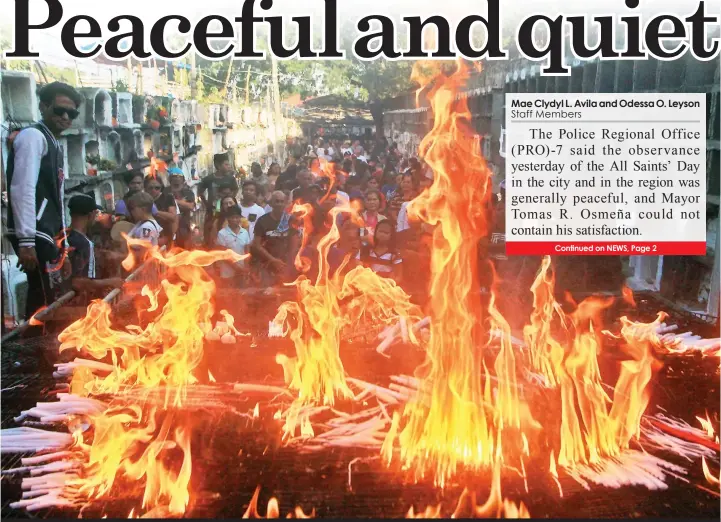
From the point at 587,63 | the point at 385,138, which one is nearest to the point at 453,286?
the point at 385,138

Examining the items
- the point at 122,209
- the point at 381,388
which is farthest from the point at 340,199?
the point at 122,209

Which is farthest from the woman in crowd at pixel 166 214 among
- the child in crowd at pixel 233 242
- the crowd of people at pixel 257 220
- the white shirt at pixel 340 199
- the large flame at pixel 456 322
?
the large flame at pixel 456 322

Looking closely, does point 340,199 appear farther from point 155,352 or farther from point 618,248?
point 618,248

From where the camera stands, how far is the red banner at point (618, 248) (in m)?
3.66

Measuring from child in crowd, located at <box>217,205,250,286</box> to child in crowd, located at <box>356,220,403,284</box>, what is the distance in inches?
25.5

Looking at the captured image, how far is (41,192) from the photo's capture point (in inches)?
144

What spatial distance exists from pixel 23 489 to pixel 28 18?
2.43 metres

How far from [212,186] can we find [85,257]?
0.80 metres

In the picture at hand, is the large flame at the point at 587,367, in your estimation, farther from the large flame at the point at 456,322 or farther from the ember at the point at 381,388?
the large flame at the point at 456,322

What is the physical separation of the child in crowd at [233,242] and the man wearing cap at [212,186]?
0.07m

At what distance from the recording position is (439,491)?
3.50m

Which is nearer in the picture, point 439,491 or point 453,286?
point 439,491

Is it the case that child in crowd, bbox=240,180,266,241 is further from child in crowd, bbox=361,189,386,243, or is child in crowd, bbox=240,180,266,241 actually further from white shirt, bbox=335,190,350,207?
child in crowd, bbox=361,189,386,243

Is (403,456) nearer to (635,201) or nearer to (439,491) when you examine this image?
(439,491)
